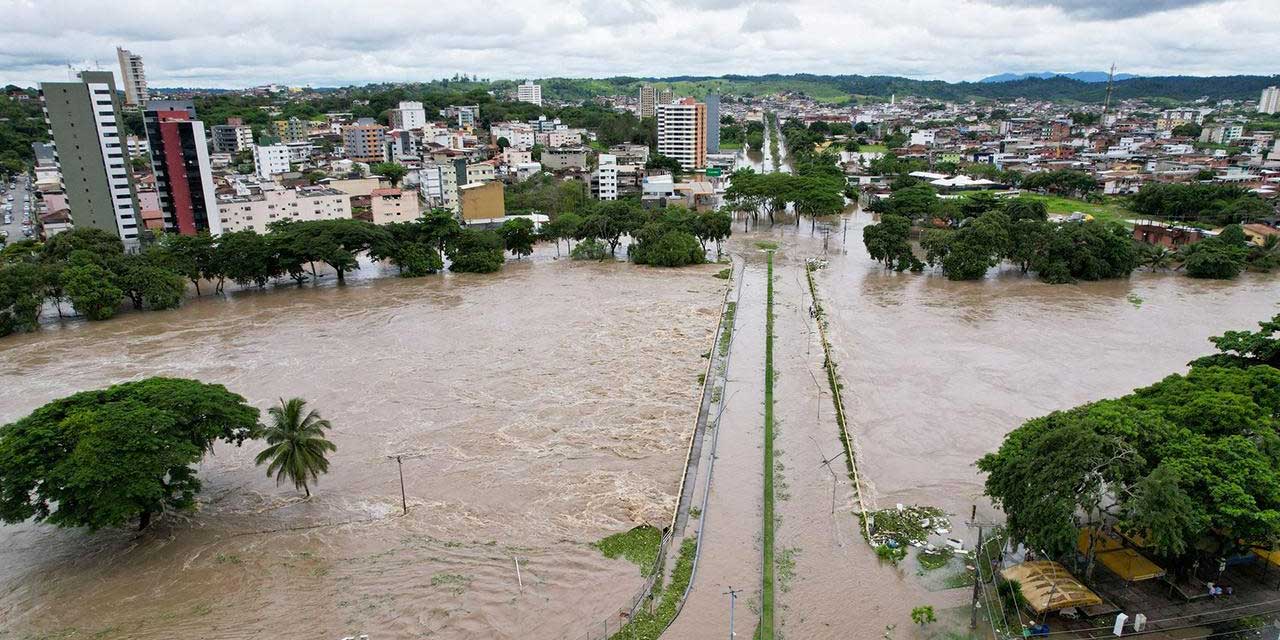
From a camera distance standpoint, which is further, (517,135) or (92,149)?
(517,135)

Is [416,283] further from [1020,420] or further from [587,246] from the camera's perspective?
[1020,420]

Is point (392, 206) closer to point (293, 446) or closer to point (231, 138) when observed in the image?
point (293, 446)

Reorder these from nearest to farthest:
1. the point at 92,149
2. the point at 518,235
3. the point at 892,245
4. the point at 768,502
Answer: the point at 768,502 < the point at 892,245 < the point at 92,149 < the point at 518,235

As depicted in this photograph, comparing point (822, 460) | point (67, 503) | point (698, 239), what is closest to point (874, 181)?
point (698, 239)

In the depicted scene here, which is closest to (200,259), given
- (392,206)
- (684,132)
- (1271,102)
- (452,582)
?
(392,206)

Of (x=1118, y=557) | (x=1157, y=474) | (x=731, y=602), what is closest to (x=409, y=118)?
(x=731, y=602)

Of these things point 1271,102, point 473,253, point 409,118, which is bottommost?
point 473,253

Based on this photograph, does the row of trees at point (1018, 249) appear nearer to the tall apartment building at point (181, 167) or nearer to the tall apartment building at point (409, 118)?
the tall apartment building at point (181, 167)

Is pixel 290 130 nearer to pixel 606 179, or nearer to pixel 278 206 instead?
pixel 278 206

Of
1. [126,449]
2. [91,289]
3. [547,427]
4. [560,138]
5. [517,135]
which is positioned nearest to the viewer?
[126,449]

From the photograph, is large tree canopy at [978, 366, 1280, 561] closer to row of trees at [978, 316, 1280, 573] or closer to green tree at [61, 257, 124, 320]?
row of trees at [978, 316, 1280, 573]

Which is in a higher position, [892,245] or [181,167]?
[181,167]
